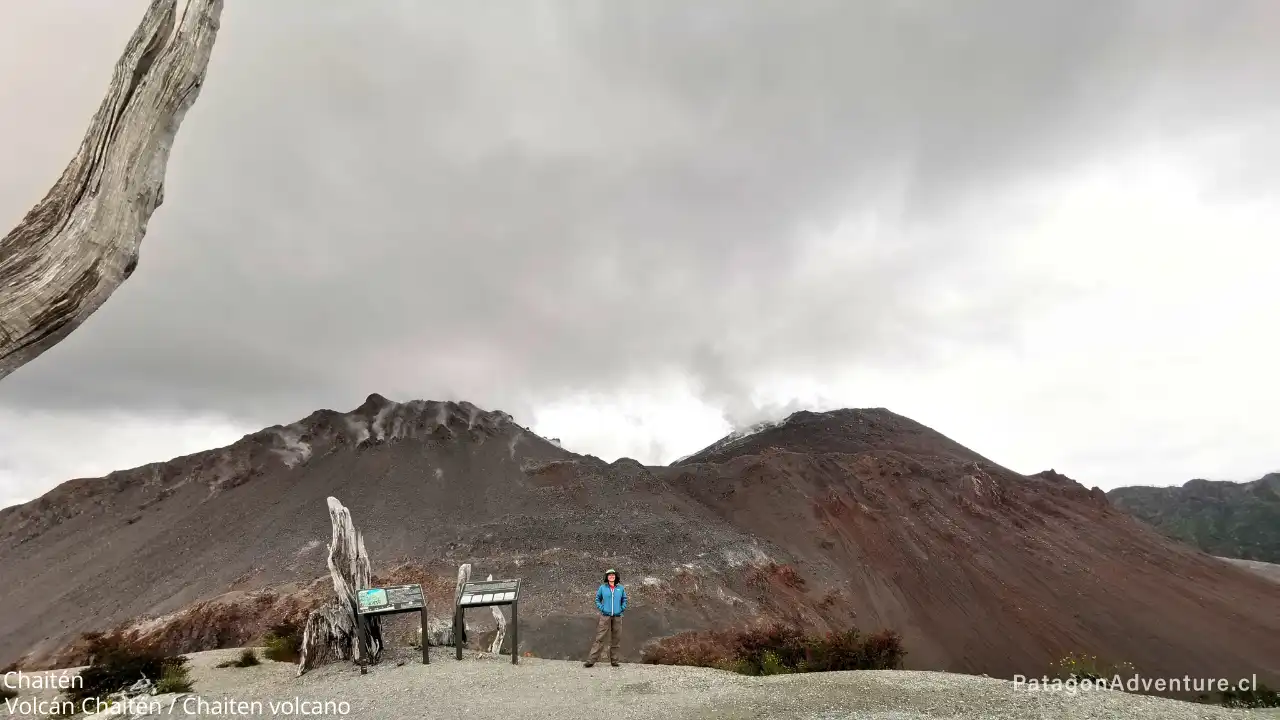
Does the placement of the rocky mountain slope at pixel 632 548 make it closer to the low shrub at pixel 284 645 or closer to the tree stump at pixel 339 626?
the low shrub at pixel 284 645

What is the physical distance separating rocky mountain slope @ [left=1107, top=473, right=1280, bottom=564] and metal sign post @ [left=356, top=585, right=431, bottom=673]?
13623 cm

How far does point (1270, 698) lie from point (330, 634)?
70.4 feet

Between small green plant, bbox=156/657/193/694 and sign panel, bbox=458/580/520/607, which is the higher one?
sign panel, bbox=458/580/520/607

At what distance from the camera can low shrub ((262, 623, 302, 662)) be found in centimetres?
1301

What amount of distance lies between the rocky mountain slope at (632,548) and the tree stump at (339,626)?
16.1m

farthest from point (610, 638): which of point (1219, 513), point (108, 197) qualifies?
point (1219, 513)

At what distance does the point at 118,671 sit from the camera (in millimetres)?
11195

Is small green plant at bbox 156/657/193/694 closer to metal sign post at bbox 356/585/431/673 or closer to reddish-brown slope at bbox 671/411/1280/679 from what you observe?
metal sign post at bbox 356/585/431/673

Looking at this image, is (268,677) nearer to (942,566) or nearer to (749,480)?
(942,566)

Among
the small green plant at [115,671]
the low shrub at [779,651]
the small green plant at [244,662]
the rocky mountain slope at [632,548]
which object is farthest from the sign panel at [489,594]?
the rocky mountain slope at [632,548]

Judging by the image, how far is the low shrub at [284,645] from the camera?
1301 cm

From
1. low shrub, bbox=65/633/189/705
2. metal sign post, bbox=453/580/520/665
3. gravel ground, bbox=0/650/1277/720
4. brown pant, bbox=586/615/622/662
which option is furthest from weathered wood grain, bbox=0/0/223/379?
low shrub, bbox=65/633/189/705

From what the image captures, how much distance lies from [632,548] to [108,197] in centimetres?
4012

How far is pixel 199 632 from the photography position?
30.2 meters
